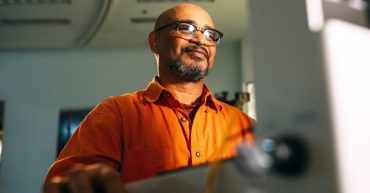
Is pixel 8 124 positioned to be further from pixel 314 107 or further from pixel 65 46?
pixel 314 107

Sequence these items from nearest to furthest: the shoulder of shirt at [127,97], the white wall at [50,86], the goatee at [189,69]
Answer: the shoulder of shirt at [127,97] < the goatee at [189,69] < the white wall at [50,86]

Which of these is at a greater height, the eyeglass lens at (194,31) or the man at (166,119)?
the eyeglass lens at (194,31)

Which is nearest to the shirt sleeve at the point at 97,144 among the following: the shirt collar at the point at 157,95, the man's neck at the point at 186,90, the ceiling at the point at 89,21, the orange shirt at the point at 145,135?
the orange shirt at the point at 145,135

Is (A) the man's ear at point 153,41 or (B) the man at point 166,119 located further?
(A) the man's ear at point 153,41

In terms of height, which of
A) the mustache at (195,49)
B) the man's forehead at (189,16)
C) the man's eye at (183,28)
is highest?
the man's forehead at (189,16)

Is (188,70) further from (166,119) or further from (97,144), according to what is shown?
(97,144)

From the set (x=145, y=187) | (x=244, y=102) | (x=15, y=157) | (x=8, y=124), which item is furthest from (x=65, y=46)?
(x=145, y=187)

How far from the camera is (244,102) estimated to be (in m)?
2.55

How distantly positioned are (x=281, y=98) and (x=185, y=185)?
156mm

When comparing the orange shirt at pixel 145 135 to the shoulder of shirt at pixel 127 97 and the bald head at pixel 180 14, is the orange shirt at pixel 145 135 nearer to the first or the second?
the shoulder of shirt at pixel 127 97

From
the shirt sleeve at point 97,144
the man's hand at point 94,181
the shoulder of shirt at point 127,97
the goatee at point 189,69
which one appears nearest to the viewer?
the man's hand at point 94,181

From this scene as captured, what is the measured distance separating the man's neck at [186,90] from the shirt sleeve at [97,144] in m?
0.30

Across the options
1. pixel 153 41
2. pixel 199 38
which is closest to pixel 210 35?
pixel 199 38

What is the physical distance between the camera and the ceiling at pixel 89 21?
7.63 ft
